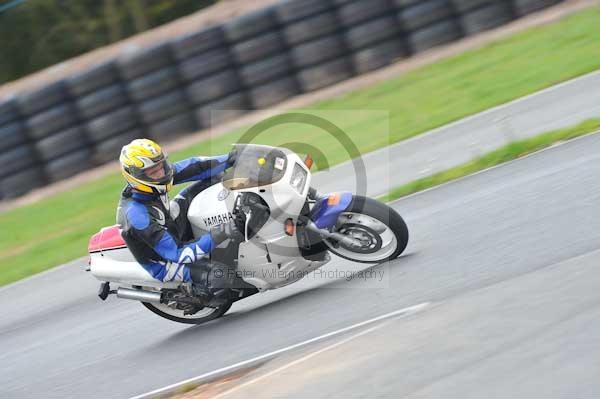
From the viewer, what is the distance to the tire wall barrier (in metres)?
13.7

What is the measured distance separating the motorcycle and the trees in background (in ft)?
43.7

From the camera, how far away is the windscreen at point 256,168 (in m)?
6.46

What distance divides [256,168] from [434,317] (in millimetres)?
1821

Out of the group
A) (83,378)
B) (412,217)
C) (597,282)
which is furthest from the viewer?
(412,217)

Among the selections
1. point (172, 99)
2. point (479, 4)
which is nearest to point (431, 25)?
point (479, 4)

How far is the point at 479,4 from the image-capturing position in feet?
47.0

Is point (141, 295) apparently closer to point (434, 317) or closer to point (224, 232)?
point (224, 232)

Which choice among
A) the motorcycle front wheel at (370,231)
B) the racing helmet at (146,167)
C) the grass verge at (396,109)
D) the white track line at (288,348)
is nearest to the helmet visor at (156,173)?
the racing helmet at (146,167)

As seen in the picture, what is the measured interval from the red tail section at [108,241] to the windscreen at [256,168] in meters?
1.24

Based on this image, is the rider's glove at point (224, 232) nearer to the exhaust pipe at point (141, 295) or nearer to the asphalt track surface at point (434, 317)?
the asphalt track surface at point (434, 317)

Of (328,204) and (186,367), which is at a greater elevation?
(328,204)

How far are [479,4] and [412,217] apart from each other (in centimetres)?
718

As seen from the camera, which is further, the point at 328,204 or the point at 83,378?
the point at 83,378

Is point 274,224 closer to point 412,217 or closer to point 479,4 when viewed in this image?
point 412,217
